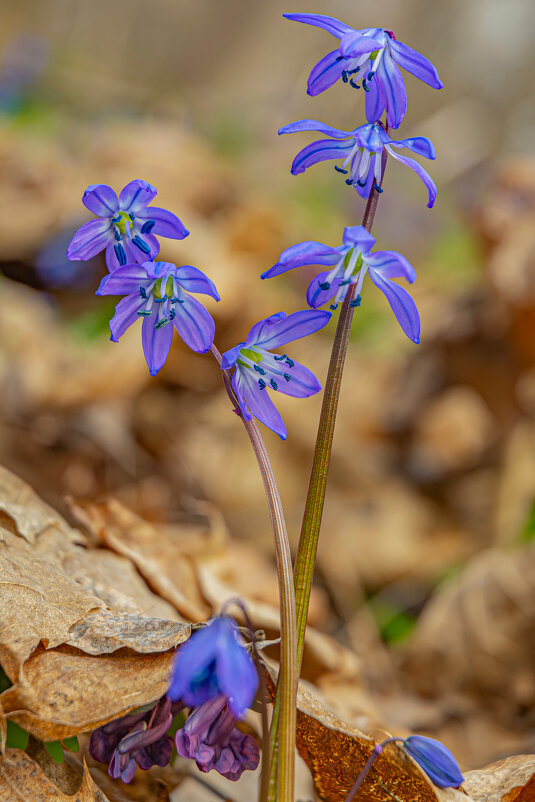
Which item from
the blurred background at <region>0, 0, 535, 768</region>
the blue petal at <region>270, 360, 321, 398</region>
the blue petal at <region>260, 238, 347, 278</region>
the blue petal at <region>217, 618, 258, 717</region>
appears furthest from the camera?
the blurred background at <region>0, 0, 535, 768</region>

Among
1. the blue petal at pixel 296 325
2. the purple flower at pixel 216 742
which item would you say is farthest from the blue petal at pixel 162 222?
the purple flower at pixel 216 742

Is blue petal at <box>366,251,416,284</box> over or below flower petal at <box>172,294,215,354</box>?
over

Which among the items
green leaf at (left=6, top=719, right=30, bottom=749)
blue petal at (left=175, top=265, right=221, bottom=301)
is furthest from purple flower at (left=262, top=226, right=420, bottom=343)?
green leaf at (left=6, top=719, right=30, bottom=749)

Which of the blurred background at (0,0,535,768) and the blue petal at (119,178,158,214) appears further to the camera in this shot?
the blurred background at (0,0,535,768)

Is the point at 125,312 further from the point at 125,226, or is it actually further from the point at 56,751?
the point at 56,751

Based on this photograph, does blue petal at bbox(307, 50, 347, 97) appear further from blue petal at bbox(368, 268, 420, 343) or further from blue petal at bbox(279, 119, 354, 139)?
blue petal at bbox(368, 268, 420, 343)

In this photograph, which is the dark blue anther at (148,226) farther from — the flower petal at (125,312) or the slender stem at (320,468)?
the slender stem at (320,468)
